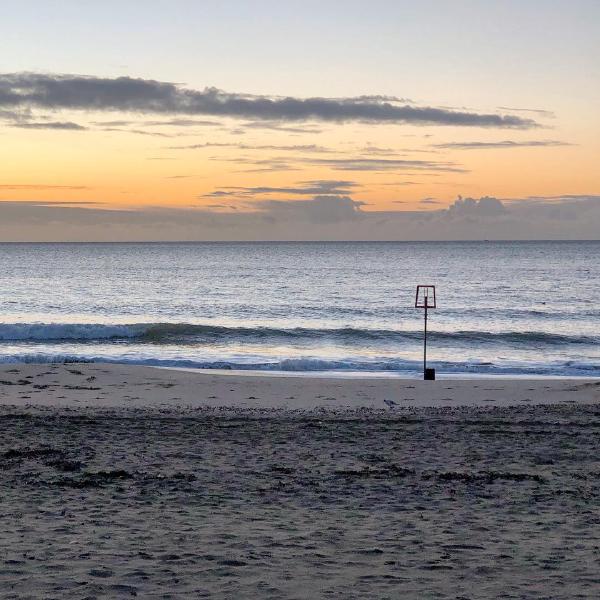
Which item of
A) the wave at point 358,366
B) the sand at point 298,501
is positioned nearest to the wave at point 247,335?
the wave at point 358,366

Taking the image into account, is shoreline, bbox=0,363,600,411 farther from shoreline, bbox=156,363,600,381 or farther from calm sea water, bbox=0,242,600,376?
calm sea water, bbox=0,242,600,376

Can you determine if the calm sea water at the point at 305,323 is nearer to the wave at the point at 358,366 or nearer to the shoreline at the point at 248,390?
the wave at the point at 358,366

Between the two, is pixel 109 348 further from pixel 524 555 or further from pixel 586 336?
pixel 524 555

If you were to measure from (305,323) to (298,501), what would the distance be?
107 feet

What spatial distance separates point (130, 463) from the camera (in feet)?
32.0

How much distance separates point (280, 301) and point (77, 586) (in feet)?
160

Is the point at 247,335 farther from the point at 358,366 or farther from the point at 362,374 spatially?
the point at 362,374

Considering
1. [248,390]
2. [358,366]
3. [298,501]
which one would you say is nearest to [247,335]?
[358,366]

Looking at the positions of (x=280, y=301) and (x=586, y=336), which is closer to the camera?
(x=586, y=336)

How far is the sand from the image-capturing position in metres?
6.00

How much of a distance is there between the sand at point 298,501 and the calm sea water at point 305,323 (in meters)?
12.0

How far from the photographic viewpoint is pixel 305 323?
4088cm

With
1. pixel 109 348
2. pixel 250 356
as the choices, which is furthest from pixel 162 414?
pixel 109 348

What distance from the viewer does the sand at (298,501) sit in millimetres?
6004
